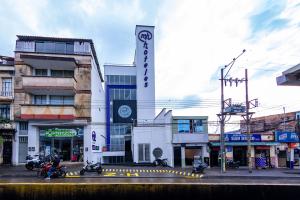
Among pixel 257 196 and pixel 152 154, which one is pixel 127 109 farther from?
pixel 257 196

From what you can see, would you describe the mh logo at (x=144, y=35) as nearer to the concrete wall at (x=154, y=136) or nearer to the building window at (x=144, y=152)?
the concrete wall at (x=154, y=136)

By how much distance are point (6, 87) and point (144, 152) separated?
62.6ft

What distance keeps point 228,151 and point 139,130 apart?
40.1ft

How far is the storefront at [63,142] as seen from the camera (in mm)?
37688

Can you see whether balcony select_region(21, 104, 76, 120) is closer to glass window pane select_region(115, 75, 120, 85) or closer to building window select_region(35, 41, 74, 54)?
building window select_region(35, 41, 74, 54)

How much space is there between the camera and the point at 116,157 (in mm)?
52438

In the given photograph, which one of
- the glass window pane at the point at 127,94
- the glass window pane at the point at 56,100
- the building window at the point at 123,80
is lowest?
the glass window pane at the point at 56,100

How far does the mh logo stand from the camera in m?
51.8

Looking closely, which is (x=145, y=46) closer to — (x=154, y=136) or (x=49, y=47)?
(x=154, y=136)

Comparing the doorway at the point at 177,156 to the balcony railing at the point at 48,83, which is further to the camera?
the doorway at the point at 177,156

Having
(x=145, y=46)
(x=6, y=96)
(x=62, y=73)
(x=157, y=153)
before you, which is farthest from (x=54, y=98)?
(x=145, y=46)

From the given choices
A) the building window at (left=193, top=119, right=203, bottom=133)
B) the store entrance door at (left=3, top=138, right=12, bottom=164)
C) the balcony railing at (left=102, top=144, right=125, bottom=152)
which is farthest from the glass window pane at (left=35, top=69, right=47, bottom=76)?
the building window at (left=193, top=119, right=203, bottom=133)

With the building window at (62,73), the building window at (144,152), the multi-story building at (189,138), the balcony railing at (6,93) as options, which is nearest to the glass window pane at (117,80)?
the building window at (144,152)

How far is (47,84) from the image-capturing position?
119 feet
